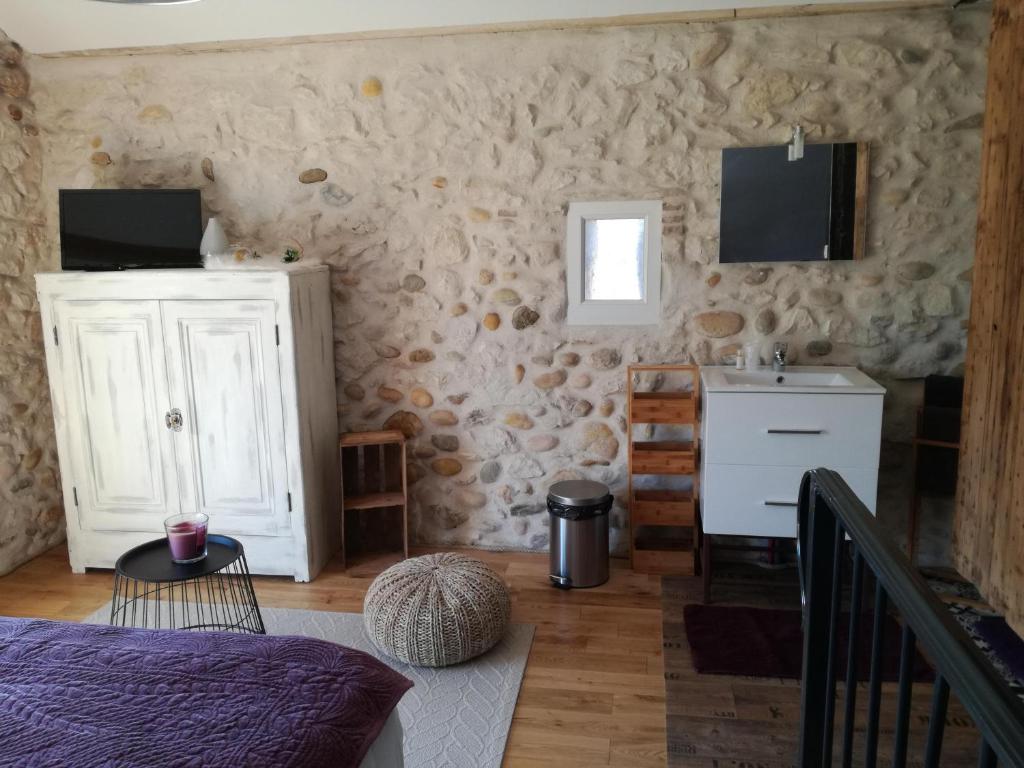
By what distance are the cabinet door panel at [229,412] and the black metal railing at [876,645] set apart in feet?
7.78

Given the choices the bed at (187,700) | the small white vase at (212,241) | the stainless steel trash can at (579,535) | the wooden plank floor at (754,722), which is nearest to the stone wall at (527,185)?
the small white vase at (212,241)

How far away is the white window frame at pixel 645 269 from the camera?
3.46m

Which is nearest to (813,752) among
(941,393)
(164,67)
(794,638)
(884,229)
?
(794,638)

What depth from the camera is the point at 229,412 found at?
3.39 meters

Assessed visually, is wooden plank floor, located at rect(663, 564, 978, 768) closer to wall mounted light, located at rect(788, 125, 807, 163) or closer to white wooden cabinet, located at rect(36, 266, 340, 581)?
white wooden cabinet, located at rect(36, 266, 340, 581)

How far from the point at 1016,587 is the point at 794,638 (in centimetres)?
78

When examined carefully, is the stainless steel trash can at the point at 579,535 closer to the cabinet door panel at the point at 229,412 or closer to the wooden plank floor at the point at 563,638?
the wooden plank floor at the point at 563,638

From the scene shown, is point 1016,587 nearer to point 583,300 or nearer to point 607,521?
point 607,521

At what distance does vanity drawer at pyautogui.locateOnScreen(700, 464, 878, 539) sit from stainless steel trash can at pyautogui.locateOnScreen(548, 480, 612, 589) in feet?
1.56

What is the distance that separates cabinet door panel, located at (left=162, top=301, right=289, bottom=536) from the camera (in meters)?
3.32

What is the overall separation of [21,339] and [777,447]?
3.36m

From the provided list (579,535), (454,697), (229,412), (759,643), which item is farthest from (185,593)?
(759,643)

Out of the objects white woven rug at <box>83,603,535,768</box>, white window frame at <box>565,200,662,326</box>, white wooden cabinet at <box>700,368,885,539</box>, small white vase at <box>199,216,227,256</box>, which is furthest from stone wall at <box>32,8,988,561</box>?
white woven rug at <box>83,603,535,768</box>

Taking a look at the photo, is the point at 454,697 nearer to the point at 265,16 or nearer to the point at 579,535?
the point at 579,535
